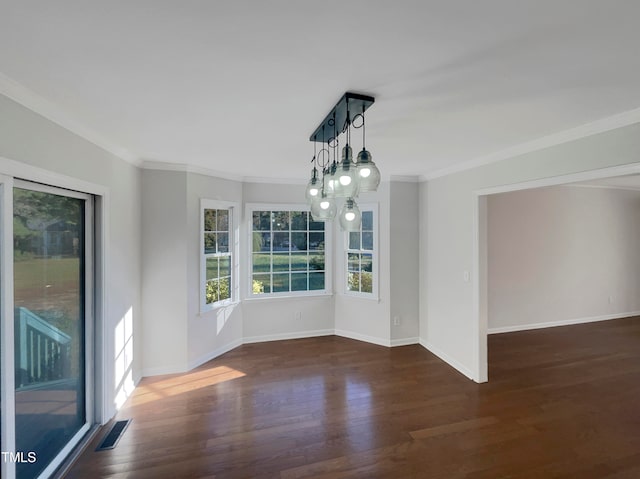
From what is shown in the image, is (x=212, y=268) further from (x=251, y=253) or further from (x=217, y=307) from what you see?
(x=251, y=253)

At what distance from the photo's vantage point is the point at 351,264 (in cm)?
471

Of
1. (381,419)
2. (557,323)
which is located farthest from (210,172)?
(557,323)

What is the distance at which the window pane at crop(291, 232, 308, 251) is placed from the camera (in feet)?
15.5

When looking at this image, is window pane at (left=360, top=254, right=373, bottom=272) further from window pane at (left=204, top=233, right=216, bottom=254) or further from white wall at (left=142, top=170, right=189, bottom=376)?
white wall at (left=142, top=170, right=189, bottom=376)

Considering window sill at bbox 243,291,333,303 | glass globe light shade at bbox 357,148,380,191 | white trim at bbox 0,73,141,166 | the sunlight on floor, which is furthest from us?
window sill at bbox 243,291,333,303

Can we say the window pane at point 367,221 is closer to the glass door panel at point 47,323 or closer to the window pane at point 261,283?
the window pane at point 261,283

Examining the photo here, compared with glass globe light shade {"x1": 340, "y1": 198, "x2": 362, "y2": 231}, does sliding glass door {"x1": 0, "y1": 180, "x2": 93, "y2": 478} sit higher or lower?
lower

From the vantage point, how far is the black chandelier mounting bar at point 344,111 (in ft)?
5.74

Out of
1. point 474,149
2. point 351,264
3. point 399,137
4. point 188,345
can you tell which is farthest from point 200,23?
point 351,264

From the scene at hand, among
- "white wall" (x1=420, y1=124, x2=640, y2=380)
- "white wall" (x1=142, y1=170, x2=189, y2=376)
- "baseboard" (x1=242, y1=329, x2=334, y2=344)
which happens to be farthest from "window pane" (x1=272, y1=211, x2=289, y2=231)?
"white wall" (x1=420, y1=124, x2=640, y2=380)

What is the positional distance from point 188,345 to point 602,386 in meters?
4.82

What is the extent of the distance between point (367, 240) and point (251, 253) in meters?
1.83

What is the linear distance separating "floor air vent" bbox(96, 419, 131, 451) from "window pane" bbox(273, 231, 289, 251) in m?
2.73

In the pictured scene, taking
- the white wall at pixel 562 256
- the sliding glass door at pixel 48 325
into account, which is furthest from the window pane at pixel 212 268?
the white wall at pixel 562 256
